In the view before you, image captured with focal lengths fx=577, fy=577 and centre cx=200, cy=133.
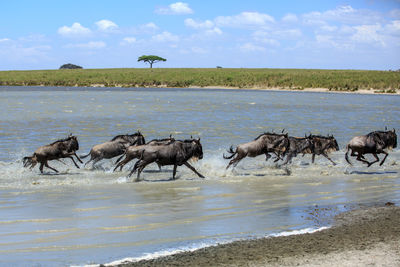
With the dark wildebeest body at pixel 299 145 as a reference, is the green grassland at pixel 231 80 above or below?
above

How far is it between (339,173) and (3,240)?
9.55 m

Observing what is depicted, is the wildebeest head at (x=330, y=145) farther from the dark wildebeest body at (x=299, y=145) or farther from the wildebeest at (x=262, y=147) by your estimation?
the wildebeest at (x=262, y=147)

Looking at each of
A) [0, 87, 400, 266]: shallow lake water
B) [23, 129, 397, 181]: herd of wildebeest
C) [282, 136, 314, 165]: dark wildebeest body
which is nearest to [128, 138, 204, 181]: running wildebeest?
[23, 129, 397, 181]: herd of wildebeest

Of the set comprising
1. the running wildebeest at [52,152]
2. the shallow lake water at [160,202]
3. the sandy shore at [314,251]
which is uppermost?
the running wildebeest at [52,152]

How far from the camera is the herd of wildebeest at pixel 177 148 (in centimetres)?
1373

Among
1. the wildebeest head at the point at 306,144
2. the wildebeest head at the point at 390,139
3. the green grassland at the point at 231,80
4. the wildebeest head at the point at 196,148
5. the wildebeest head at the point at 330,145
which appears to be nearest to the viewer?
the wildebeest head at the point at 196,148

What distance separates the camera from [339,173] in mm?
15055

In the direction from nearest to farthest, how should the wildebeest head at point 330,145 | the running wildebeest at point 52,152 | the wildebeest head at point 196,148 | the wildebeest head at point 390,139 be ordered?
the wildebeest head at point 196,148, the running wildebeest at point 52,152, the wildebeest head at point 390,139, the wildebeest head at point 330,145

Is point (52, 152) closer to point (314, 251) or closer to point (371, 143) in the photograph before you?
point (371, 143)

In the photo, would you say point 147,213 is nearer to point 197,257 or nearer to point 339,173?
point 197,257

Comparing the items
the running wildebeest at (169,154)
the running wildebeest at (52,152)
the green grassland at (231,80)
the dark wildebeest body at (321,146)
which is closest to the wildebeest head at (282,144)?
the dark wildebeest body at (321,146)

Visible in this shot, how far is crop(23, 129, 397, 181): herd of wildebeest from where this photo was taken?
13.7 m

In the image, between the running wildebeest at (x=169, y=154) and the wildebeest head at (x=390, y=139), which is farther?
the wildebeest head at (x=390, y=139)

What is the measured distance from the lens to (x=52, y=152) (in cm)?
1461
